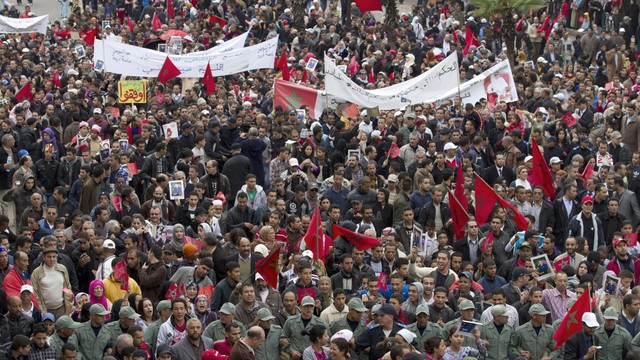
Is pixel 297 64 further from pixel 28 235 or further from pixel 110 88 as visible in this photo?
pixel 28 235

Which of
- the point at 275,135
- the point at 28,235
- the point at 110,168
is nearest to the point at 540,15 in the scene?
the point at 275,135

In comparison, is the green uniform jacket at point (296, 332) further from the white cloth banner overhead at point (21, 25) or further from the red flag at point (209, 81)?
the white cloth banner overhead at point (21, 25)

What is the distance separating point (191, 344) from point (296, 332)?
3.56 feet

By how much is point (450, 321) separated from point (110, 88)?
1358 centimetres

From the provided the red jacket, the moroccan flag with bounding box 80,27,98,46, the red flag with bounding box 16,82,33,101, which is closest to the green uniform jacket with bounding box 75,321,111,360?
the red jacket

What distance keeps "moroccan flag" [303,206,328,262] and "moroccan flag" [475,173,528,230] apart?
251cm

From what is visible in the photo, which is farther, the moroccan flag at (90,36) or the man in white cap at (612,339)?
the moroccan flag at (90,36)

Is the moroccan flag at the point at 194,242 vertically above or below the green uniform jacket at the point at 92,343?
below

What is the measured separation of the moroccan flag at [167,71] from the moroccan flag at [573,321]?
13115mm

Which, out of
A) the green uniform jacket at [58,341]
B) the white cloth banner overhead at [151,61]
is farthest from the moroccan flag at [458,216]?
the white cloth banner overhead at [151,61]

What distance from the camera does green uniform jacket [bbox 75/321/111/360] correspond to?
14578 millimetres

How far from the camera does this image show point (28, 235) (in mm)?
17203

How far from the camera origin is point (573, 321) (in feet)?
49.7

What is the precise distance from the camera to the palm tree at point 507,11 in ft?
112
